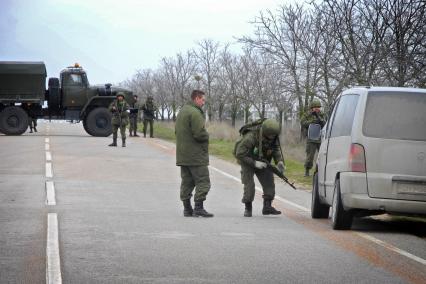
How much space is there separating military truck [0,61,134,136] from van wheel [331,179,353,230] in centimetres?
2453

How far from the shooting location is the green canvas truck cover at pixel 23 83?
35.0 metres

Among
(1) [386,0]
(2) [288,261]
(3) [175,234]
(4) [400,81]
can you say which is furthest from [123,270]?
(1) [386,0]

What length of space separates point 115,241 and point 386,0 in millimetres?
11007

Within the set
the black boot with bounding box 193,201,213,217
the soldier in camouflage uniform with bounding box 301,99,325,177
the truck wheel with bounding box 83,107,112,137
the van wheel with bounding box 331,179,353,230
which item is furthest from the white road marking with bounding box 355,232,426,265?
the truck wheel with bounding box 83,107,112,137

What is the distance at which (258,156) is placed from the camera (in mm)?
12430

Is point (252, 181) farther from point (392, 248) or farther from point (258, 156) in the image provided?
point (392, 248)

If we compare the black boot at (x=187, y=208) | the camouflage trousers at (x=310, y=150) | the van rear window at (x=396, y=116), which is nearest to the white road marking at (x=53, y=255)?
the black boot at (x=187, y=208)

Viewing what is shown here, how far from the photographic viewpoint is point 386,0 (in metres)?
18.7

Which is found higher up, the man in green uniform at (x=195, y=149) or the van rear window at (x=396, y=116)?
the van rear window at (x=396, y=116)

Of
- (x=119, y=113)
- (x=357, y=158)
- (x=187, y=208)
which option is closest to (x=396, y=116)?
(x=357, y=158)

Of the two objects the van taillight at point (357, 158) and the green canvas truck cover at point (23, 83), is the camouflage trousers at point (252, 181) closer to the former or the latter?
the van taillight at point (357, 158)

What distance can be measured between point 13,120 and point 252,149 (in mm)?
24156

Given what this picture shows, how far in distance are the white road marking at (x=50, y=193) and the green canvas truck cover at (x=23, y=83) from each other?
61.5 ft

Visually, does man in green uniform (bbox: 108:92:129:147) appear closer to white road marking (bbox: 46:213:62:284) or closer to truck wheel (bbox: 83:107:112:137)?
truck wheel (bbox: 83:107:112:137)
